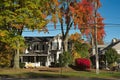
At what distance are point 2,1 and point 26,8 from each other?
2.88 metres

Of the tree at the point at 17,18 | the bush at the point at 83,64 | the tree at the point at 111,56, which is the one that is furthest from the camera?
the tree at the point at 111,56

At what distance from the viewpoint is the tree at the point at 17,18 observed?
32594 millimetres

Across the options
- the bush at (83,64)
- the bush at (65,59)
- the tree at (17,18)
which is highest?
the tree at (17,18)

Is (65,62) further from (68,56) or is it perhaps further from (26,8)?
(26,8)

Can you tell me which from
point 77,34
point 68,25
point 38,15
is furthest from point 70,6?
point 38,15

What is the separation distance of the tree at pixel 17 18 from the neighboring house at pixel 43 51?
5230 centimetres

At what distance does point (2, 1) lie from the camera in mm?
33375

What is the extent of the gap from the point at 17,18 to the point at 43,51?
187ft

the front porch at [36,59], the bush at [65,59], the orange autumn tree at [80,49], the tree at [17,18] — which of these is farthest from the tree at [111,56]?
the tree at [17,18]

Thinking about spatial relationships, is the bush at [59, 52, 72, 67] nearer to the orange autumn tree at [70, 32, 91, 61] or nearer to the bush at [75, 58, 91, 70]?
the bush at [75, 58, 91, 70]

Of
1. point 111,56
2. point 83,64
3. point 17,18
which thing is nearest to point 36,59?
point 83,64

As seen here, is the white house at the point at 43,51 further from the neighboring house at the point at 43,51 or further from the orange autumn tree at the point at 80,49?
the orange autumn tree at the point at 80,49

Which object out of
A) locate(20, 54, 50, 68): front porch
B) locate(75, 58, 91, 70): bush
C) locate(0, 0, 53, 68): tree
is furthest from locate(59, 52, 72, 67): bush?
locate(0, 0, 53, 68): tree

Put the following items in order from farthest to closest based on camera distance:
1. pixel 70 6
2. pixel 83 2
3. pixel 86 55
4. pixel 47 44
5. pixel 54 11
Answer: pixel 47 44 < pixel 86 55 < pixel 83 2 < pixel 70 6 < pixel 54 11
